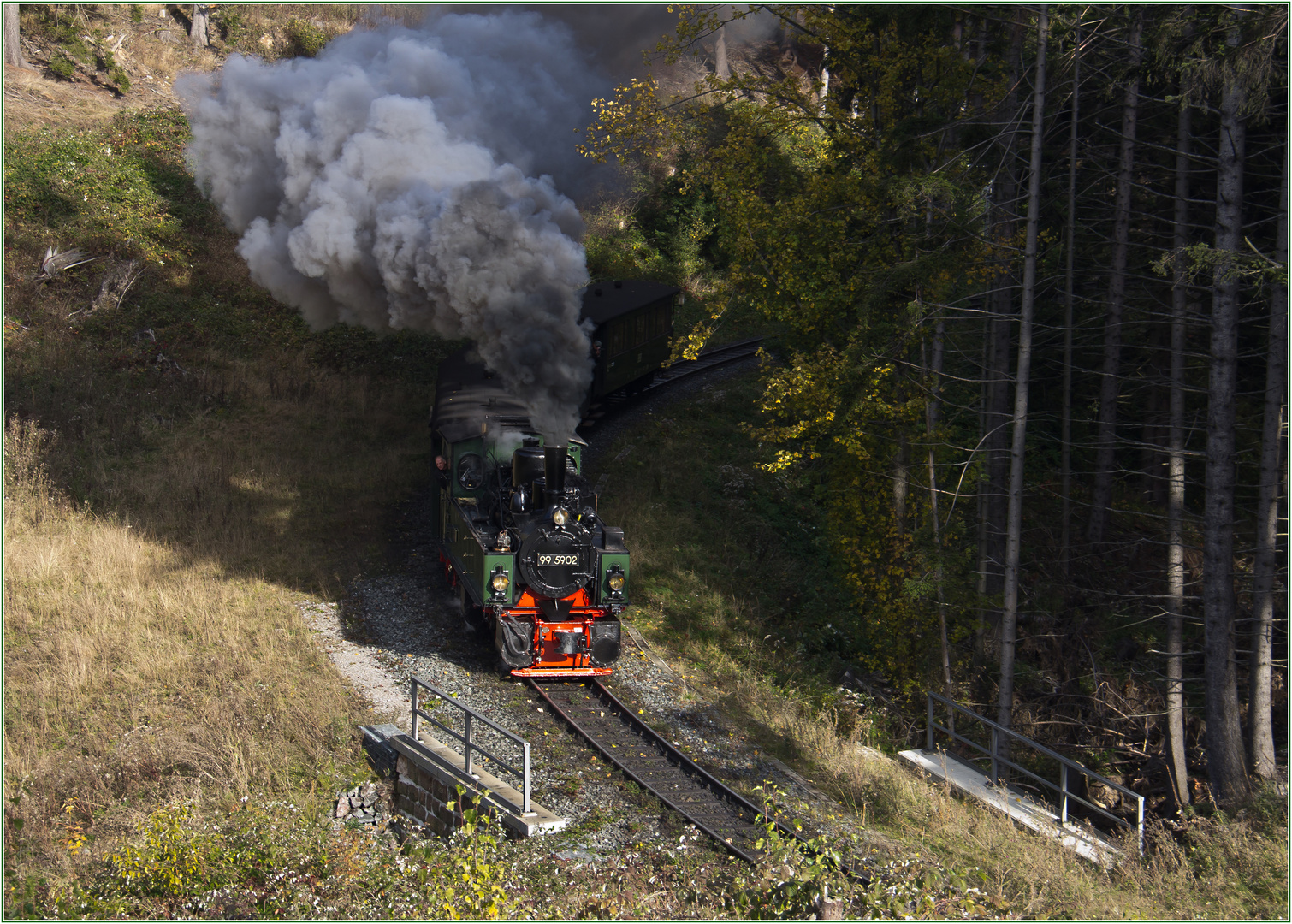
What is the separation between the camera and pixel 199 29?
34.8 meters

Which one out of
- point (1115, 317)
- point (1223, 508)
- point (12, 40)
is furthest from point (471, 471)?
point (12, 40)

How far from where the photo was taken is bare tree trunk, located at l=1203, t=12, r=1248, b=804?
927 cm

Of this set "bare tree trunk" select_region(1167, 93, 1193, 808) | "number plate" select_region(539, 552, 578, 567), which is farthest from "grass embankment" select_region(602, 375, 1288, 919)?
"number plate" select_region(539, 552, 578, 567)

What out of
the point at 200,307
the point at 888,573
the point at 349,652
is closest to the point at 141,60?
the point at 200,307

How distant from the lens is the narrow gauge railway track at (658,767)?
862 cm

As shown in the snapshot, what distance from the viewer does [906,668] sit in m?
13.8

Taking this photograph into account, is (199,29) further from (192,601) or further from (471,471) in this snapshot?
(471,471)

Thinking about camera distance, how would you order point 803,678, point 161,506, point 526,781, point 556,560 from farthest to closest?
point 161,506
point 803,678
point 556,560
point 526,781

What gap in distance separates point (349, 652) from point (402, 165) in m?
7.84

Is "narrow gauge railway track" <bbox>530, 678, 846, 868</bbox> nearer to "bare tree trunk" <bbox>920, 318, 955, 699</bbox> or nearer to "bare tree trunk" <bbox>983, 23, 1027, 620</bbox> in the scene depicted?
"bare tree trunk" <bbox>920, 318, 955, 699</bbox>

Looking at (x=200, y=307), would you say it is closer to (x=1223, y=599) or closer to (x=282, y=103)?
(x=282, y=103)

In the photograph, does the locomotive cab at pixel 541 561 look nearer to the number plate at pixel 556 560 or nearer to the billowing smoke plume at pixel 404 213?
the number plate at pixel 556 560

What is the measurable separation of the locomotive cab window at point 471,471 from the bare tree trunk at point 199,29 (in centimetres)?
2983

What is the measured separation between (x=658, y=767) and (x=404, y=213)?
8.97 m
